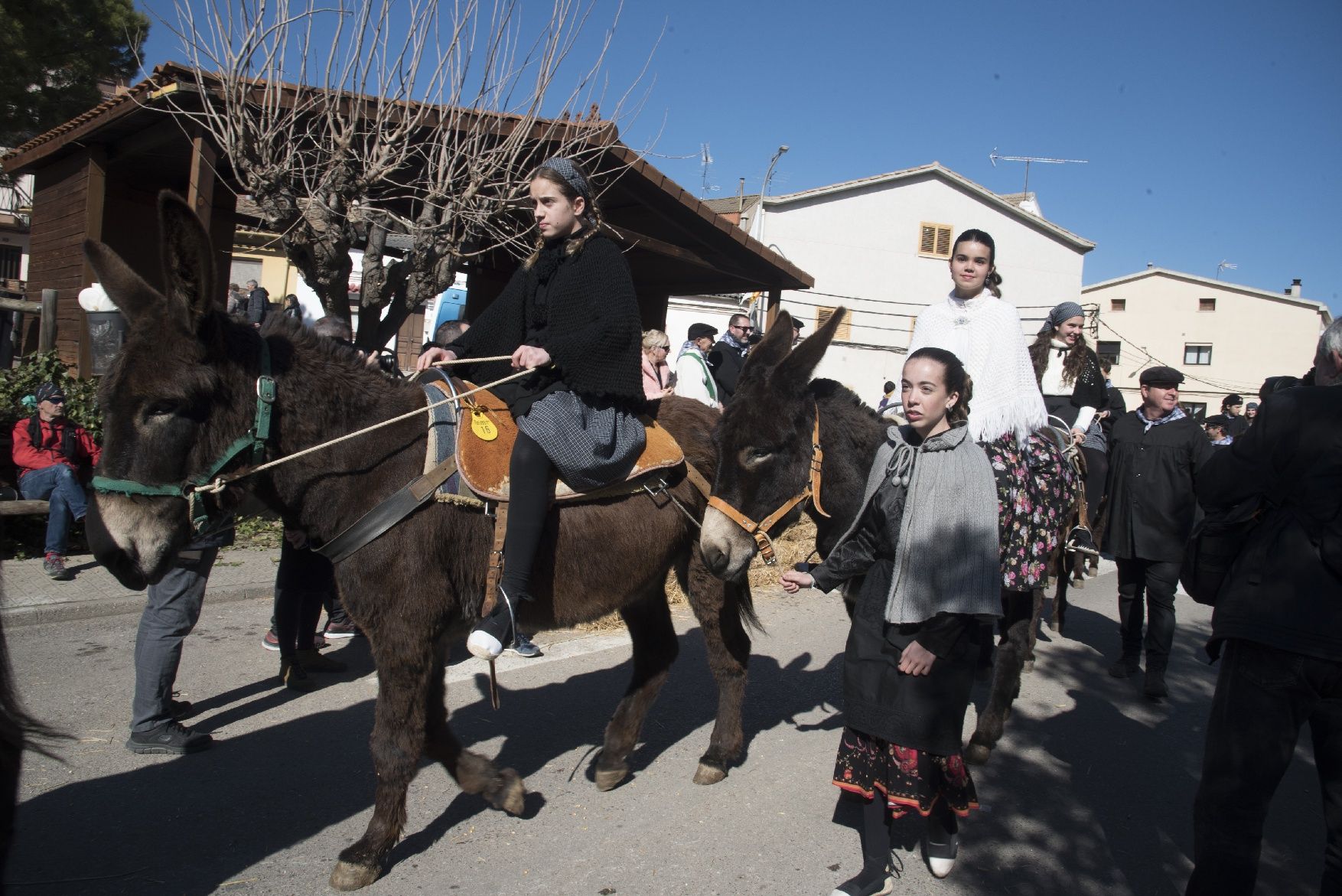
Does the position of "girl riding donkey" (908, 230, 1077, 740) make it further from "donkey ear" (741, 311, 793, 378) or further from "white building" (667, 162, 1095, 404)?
"white building" (667, 162, 1095, 404)

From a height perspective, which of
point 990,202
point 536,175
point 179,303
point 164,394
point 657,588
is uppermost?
point 990,202

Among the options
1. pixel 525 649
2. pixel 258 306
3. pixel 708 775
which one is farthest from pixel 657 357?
pixel 708 775

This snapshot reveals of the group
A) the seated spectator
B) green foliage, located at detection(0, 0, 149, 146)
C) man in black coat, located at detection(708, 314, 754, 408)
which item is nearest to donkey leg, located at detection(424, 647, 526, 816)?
the seated spectator

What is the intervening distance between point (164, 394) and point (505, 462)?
46.4 inches

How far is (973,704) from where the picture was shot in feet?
17.5

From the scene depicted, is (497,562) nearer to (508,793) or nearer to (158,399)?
(508,793)

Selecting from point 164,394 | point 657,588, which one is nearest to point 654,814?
point 657,588

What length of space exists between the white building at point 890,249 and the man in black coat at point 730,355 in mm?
20795

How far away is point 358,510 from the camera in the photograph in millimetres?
3035

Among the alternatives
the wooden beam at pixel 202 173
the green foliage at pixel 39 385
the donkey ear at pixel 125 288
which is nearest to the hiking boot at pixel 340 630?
the green foliage at pixel 39 385

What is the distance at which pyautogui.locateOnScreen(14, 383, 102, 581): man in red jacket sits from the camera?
6.68m

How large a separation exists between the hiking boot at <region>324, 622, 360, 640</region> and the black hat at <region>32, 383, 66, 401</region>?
3.38m

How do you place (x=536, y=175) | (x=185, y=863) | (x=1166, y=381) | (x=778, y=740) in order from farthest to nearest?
(x=1166, y=381), (x=778, y=740), (x=536, y=175), (x=185, y=863)

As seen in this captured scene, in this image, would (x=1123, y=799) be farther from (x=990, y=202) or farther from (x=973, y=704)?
(x=990, y=202)
